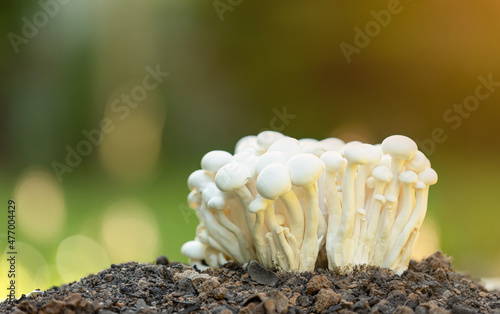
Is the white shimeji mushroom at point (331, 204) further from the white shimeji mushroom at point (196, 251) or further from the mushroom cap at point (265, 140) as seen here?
the white shimeji mushroom at point (196, 251)

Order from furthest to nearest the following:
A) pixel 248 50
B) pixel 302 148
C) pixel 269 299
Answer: pixel 248 50
pixel 302 148
pixel 269 299

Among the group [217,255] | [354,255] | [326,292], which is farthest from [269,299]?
[217,255]

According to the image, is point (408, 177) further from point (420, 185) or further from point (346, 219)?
point (346, 219)

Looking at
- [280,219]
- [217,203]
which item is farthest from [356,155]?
[217,203]

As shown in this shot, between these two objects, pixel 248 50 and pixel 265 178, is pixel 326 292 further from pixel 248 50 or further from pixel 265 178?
pixel 248 50

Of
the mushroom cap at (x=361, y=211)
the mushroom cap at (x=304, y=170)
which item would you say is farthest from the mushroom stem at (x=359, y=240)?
the mushroom cap at (x=304, y=170)

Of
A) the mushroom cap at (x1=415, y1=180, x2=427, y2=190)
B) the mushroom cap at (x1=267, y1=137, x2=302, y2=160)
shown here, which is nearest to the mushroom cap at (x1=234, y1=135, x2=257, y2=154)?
the mushroom cap at (x1=267, y1=137, x2=302, y2=160)
